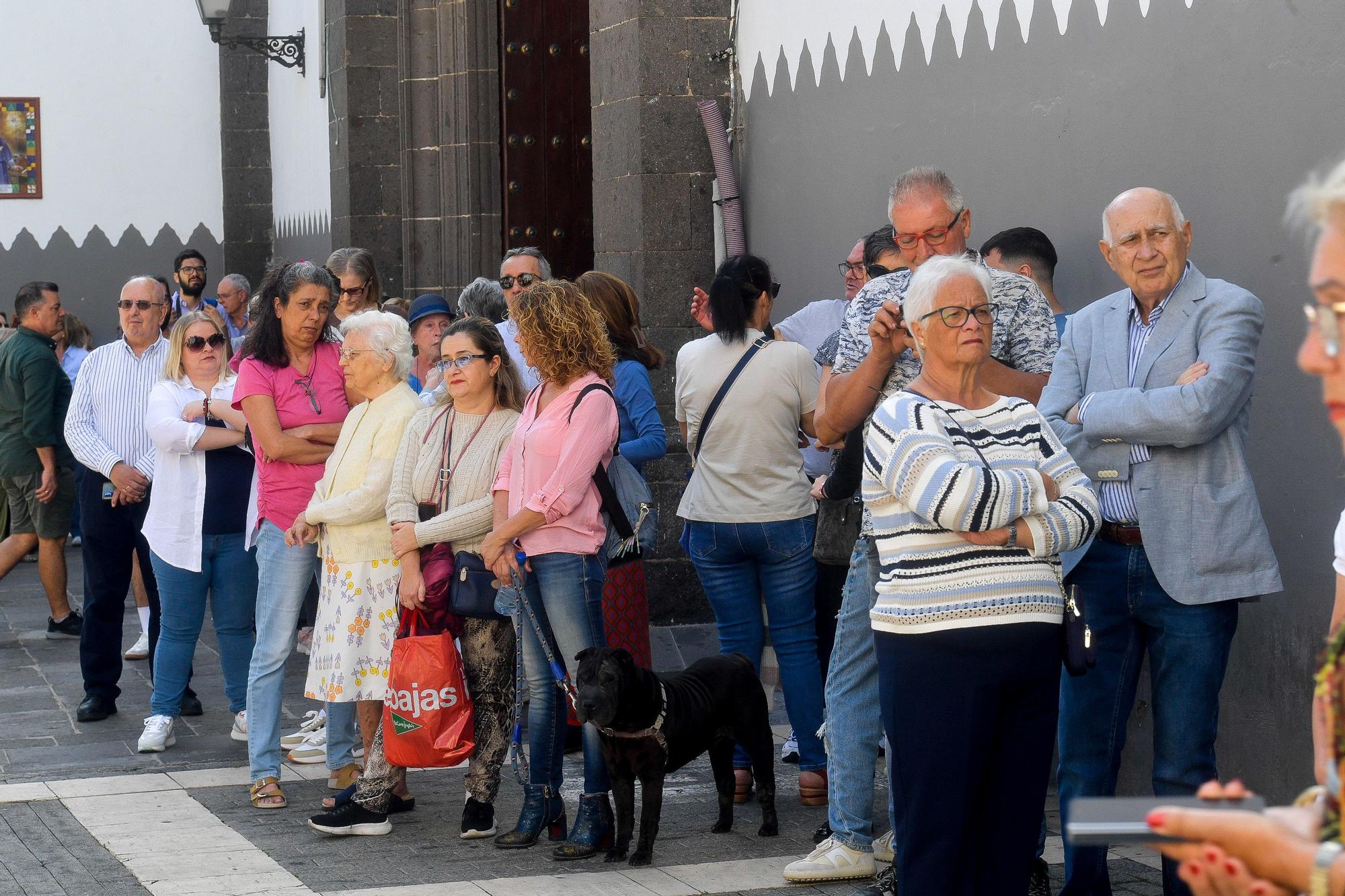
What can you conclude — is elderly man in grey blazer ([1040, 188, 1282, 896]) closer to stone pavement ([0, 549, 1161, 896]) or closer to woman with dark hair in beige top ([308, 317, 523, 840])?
stone pavement ([0, 549, 1161, 896])

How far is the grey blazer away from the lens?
171 inches

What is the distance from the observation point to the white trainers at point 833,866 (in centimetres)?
505

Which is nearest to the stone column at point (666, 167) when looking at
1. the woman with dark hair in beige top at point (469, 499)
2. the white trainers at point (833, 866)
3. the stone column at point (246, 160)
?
the woman with dark hair in beige top at point (469, 499)

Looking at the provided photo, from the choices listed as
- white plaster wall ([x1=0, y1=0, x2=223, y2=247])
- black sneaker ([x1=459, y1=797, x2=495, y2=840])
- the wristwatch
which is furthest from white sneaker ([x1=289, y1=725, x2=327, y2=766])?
white plaster wall ([x1=0, y1=0, x2=223, y2=247])

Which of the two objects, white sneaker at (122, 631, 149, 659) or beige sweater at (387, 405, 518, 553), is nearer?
beige sweater at (387, 405, 518, 553)

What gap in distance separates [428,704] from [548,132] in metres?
7.26

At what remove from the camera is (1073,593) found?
Answer: 4102 mm

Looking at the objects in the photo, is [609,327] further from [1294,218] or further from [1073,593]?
[1294,218]

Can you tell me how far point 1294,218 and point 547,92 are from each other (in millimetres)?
10187

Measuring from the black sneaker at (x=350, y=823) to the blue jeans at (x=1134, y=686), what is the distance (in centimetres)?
235

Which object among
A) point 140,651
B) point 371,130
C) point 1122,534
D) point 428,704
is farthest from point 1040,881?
point 371,130

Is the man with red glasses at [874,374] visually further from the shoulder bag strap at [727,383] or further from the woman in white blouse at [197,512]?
the woman in white blouse at [197,512]

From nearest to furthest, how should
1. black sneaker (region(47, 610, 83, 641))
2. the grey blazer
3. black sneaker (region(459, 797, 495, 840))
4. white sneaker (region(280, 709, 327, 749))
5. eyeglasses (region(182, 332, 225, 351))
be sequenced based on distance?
the grey blazer, black sneaker (region(459, 797, 495, 840)), eyeglasses (region(182, 332, 225, 351)), white sneaker (region(280, 709, 327, 749)), black sneaker (region(47, 610, 83, 641))

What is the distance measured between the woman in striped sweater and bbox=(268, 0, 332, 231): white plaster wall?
10.9 metres
